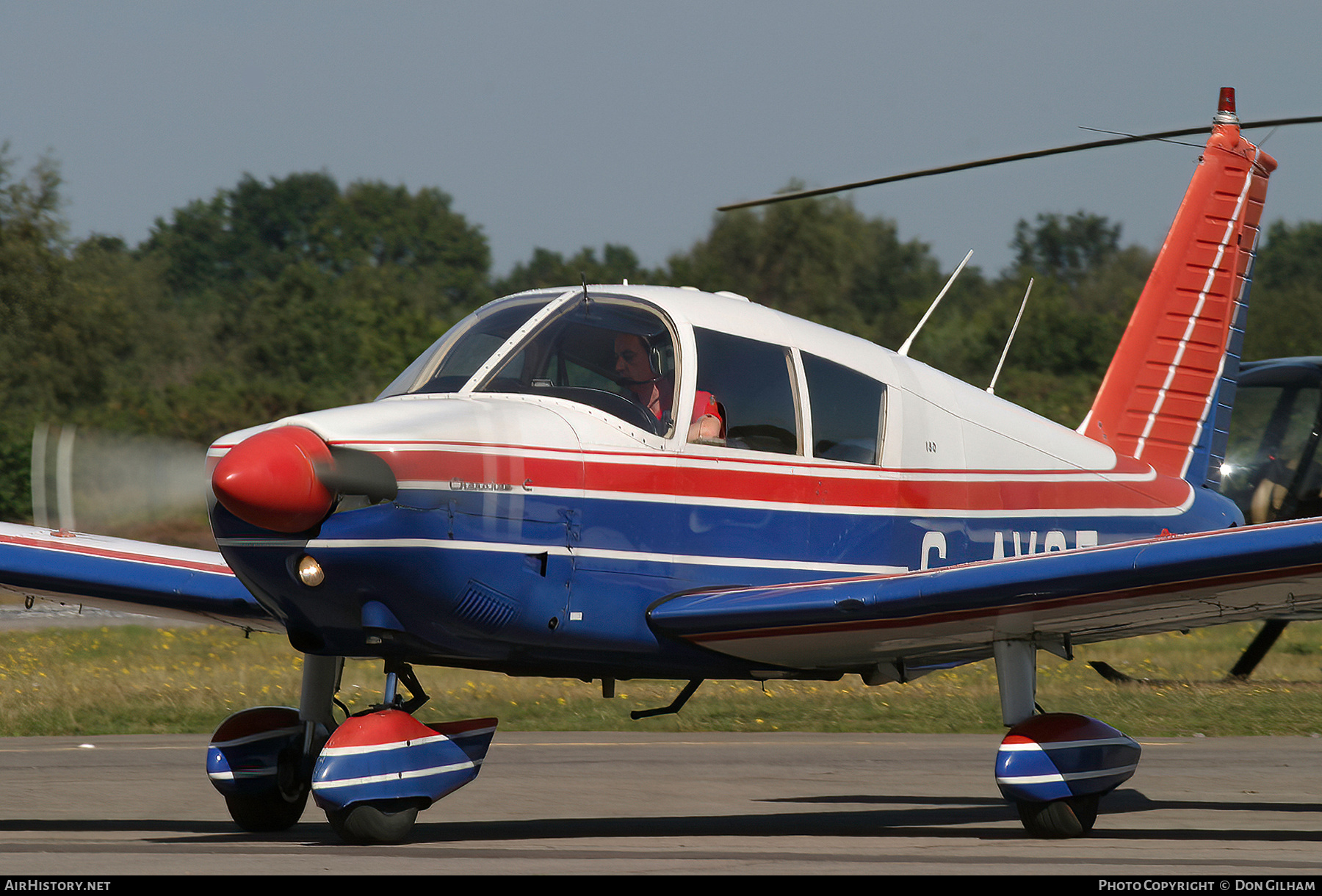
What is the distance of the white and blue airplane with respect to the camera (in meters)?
7.36

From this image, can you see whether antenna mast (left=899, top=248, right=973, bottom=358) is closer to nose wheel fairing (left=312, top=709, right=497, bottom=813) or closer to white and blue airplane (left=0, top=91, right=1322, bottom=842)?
white and blue airplane (left=0, top=91, right=1322, bottom=842)

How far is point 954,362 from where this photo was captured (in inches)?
2442

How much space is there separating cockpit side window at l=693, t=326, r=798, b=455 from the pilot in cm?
11

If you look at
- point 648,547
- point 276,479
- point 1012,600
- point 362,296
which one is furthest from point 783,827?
point 362,296

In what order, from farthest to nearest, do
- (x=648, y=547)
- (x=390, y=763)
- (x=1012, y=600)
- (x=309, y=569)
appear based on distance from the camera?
(x=648, y=547), (x=1012, y=600), (x=390, y=763), (x=309, y=569)

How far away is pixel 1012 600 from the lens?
7.74 meters

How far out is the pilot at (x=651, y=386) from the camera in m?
8.34

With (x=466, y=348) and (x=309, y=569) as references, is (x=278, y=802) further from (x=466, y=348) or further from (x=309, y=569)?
(x=466, y=348)

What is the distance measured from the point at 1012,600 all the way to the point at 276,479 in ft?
11.7

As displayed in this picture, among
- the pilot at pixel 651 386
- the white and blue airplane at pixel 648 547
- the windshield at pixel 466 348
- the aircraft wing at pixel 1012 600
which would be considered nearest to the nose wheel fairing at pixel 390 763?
the white and blue airplane at pixel 648 547

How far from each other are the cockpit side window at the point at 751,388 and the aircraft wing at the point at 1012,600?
84 cm

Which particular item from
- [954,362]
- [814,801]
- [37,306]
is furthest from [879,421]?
[954,362]

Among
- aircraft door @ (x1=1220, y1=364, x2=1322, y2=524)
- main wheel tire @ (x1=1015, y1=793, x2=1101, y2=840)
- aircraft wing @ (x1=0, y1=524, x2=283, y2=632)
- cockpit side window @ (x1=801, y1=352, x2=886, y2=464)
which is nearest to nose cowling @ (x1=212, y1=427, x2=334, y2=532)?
aircraft wing @ (x1=0, y1=524, x2=283, y2=632)

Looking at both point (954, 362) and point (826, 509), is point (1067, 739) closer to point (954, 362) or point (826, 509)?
point (826, 509)
